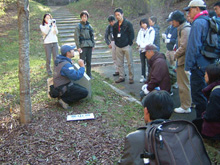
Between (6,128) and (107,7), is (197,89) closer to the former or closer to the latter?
(6,128)

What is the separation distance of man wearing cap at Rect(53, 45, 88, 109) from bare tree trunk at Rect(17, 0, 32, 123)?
35.1 inches

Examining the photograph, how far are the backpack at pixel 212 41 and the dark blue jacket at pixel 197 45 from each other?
66 mm

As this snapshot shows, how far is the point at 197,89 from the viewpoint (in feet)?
13.8

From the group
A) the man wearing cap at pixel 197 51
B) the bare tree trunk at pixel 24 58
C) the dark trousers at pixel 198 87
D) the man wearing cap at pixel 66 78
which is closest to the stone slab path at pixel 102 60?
the dark trousers at pixel 198 87

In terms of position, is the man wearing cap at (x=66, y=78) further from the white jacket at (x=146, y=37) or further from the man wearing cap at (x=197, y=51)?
the white jacket at (x=146, y=37)

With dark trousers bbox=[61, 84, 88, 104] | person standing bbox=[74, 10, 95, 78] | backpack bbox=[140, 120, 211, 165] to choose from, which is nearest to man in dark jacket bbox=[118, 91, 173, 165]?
backpack bbox=[140, 120, 211, 165]

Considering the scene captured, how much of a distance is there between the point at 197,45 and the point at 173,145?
2731 mm

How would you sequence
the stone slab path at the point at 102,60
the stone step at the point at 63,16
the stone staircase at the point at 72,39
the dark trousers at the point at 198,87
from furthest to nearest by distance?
the stone step at the point at 63,16 → the stone staircase at the point at 72,39 → the stone slab path at the point at 102,60 → the dark trousers at the point at 198,87

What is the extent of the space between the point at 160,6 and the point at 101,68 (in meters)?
7.52

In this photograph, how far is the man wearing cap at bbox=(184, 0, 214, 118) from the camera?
3.98 m

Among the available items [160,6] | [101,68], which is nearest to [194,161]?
[101,68]

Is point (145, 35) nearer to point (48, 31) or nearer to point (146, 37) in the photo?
point (146, 37)

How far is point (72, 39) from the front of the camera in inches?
522

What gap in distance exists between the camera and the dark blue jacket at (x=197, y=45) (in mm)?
Result: 3967
